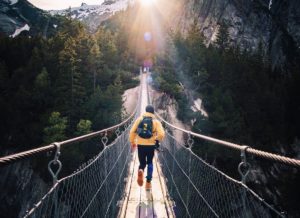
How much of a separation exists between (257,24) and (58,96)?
38.2m

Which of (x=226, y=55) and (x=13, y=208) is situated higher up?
(x=226, y=55)

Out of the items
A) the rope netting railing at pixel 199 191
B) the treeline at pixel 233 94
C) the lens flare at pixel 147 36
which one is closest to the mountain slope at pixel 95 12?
the lens flare at pixel 147 36

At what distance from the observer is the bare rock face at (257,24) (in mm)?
55094

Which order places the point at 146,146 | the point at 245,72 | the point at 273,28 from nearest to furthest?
the point at 146,146, the point at 245,72, the point at 273,28

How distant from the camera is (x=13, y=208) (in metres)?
32.4

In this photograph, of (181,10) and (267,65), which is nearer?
(267,65)

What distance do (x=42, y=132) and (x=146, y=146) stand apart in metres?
35.5

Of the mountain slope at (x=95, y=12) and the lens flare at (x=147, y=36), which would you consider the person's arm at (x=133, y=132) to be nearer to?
the lens flare at (x=147, y=36)

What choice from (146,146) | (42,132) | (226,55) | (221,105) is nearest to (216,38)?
(226,55)

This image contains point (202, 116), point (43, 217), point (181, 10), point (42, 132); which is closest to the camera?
point (43, 217)

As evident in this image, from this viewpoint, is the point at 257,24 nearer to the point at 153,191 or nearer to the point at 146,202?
the point at 153,191

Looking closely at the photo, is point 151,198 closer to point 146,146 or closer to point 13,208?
point 146,146

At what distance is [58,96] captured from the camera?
4072 centimetres

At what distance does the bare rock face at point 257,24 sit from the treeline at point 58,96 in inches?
796
